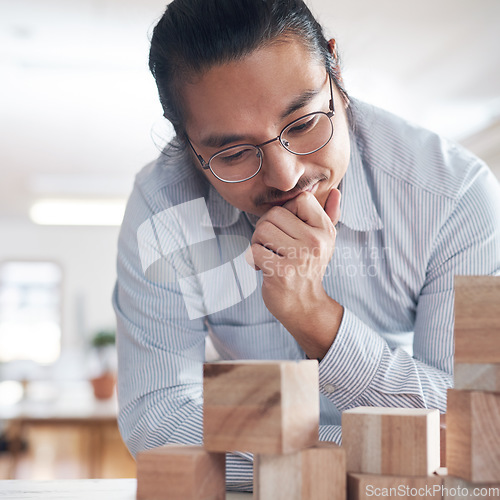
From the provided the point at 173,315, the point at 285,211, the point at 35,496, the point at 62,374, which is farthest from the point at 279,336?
the point at 62,374

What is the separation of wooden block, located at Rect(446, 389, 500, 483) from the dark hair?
70 cm

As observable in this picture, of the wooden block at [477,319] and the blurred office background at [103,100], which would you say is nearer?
the wooden block at [477,319]

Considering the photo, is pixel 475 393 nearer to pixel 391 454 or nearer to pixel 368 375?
pixel 391 454

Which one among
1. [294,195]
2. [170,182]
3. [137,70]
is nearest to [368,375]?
[294,195]

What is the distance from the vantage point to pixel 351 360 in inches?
42.7

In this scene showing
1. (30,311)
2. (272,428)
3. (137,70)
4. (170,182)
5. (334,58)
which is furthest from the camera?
(30,311)

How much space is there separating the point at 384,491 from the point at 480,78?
476cm

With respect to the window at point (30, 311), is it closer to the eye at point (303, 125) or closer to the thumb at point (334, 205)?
the thumb at point (334, 205)

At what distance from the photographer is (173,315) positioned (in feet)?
4.35

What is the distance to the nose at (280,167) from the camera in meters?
1.12

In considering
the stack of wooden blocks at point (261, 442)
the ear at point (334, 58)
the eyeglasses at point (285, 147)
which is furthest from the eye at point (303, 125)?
the stack of wooden blocks at point (261, 442)

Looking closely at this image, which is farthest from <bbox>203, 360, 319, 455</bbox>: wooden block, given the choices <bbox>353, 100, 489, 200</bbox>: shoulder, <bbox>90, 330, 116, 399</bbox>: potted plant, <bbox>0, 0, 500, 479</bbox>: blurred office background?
<bbox>90, 330, 116, 399</bbox>: potted plant

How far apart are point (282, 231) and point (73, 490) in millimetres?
536

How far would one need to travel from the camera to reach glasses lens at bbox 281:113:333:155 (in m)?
1.13
